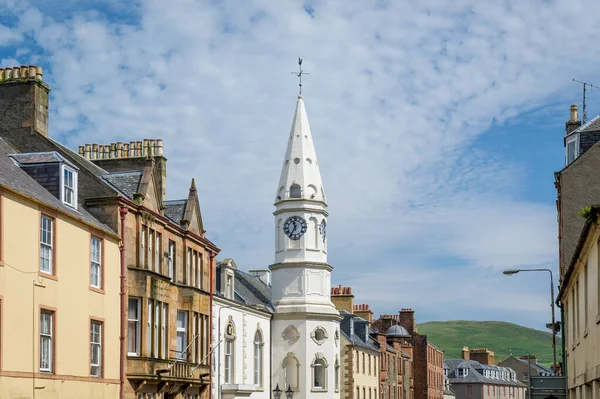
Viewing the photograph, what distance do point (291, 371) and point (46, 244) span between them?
37.4m

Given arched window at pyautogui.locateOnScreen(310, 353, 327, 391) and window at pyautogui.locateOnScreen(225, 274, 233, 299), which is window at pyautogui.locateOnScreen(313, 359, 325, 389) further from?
window at pyautogui.locateOnScreen(225, 274, 233, 299)

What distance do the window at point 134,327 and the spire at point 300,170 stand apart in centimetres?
3141

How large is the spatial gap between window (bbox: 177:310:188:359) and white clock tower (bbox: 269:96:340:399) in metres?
22.4

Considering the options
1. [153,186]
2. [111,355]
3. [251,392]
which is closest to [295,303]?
[251,392]

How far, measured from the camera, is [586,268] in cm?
2547

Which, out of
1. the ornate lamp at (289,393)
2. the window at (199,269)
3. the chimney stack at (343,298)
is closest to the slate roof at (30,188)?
the window at (199,269)

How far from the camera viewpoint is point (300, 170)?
225 feet

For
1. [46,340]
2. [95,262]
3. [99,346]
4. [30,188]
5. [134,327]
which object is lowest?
[99,346]

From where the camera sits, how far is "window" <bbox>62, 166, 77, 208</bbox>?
33.1m

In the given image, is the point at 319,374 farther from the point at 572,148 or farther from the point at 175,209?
the point at 572,148

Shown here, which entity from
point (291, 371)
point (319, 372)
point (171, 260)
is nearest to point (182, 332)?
point (171, 260)

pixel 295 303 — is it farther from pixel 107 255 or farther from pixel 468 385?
pixel 468 385

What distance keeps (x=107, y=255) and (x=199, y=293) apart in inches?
401

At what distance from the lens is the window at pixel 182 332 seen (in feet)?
140
